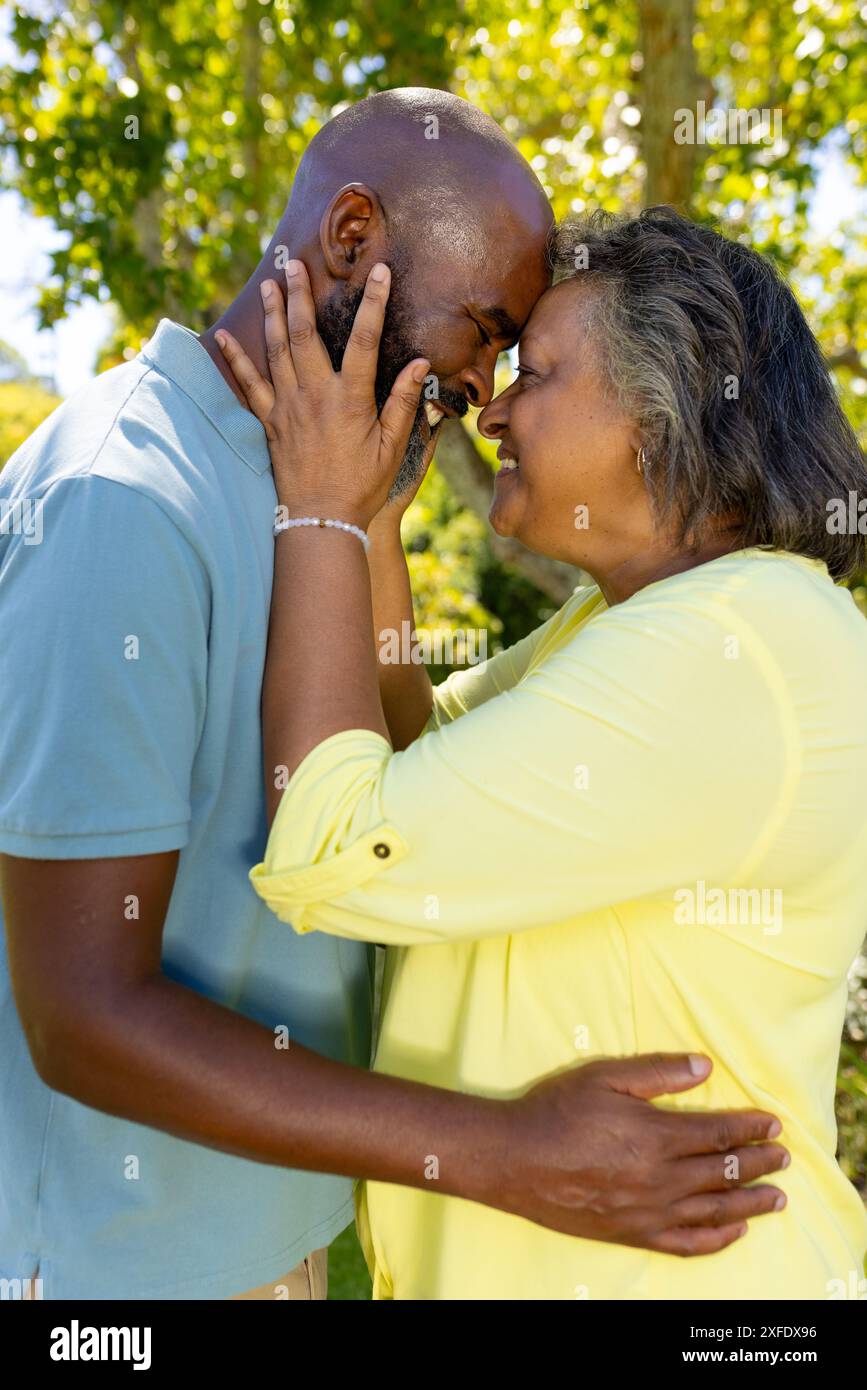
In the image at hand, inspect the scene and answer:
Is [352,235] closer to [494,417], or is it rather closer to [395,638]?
Result: [494,417]

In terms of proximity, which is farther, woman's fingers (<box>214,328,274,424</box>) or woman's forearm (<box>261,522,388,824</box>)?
woman's fingers (<box>214,328,274,424</box>)

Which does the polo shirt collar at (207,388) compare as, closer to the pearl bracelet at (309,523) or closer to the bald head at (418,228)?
the pearl bracelet at (309,523)

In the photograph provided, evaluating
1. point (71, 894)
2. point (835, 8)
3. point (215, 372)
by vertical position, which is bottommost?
point (71, 894)

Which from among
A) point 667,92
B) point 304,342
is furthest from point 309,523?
point 667,92

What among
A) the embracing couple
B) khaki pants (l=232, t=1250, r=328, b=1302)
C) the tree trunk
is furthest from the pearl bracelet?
the tree trunk

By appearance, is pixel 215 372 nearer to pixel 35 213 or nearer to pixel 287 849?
pixel 287 849

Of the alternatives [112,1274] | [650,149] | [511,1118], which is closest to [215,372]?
[511,1118]

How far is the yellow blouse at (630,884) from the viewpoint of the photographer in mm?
1687

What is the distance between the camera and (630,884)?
5.71ft

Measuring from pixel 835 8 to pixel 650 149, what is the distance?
219 centimetres

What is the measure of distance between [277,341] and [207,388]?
18cm

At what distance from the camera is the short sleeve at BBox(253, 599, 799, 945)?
168 cm

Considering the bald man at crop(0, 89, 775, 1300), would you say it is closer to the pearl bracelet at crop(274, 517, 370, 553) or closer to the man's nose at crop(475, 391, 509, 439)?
the pearl bracelet at crop(274, 517, 370, 553)

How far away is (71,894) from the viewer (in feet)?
5.01
